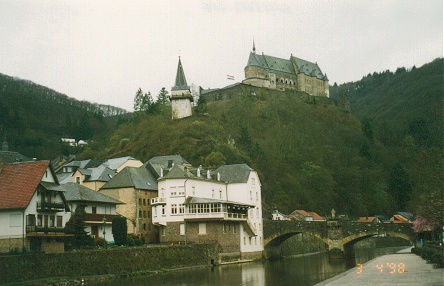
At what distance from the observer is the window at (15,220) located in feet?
178

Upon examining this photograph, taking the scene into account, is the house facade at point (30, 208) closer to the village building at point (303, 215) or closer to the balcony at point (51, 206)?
the balcony at point (51, 206)

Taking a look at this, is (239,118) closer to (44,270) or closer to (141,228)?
(141,228)

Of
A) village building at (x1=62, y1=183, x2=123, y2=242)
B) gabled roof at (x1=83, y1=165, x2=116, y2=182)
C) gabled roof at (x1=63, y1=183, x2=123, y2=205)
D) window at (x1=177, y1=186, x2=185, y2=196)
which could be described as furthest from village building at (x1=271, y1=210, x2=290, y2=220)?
gabled roof at (x1=63, y1=183, x2=123, y2=205)

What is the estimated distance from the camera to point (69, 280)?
4956 cm

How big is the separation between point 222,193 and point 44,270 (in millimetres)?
40315

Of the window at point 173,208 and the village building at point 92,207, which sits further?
the window at point 173,208

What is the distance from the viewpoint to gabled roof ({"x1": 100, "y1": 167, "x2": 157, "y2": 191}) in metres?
83.8

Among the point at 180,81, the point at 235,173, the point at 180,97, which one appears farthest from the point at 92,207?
the point at 180,97

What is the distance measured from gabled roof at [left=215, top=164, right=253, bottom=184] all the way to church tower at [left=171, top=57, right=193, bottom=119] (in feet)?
214

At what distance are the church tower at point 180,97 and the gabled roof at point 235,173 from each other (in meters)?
65.3

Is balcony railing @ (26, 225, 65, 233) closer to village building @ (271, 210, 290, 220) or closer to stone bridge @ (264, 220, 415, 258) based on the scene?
stone bridge @ (264, 220, 415, 258)

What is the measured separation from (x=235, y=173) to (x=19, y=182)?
39086 mm

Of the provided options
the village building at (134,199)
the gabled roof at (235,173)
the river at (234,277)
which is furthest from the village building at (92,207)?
the gabled roof at (235,173)

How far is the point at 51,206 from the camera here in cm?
5812
